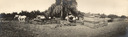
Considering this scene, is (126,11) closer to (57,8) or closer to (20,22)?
(57,8)

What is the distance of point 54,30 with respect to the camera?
63.3 inches

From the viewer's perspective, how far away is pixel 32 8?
160cm

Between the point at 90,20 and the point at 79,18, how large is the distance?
0.07 metres

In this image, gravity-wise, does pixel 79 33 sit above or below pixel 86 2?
below

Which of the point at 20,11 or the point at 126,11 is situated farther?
the point at 126,11

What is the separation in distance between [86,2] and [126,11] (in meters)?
0.27

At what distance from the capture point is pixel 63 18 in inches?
64.1

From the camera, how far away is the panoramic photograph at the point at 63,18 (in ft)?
5.17

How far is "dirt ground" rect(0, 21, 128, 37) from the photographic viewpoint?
5.14 feet

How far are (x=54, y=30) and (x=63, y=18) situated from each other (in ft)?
0.30

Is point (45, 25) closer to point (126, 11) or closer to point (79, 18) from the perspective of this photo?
point (79, 18)

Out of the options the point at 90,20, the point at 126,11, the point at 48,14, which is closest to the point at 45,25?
the point at 48,14

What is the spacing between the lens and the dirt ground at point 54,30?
1.57m

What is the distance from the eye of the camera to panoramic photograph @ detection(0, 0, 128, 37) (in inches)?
62.0
